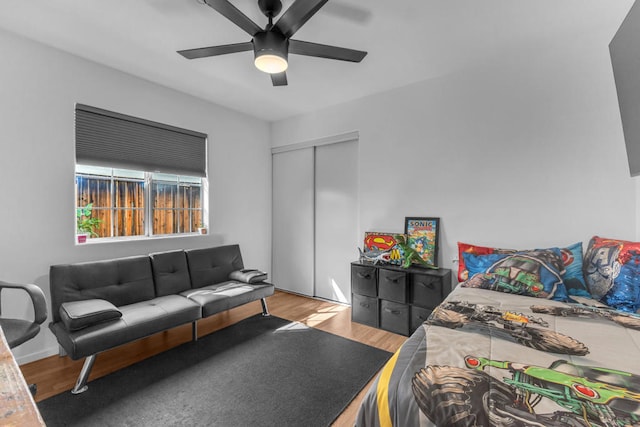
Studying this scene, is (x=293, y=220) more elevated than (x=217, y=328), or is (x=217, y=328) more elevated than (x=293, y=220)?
(x=293, y=220)

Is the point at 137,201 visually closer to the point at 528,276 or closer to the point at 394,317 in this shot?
the point at 394,317

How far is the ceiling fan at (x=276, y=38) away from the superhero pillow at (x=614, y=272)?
2249 millimetres

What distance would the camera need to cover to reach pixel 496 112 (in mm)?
2703

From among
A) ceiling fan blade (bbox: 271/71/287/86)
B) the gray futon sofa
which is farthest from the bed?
ceiling fan blade (bbox: 271/71/287/86)

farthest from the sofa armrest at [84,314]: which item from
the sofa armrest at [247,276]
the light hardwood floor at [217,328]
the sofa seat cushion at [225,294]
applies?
the sofa armrest at [247,276]

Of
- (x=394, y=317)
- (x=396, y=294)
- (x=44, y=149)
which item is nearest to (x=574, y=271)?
(x=396, y=294)

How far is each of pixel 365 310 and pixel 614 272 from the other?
2.06 meters

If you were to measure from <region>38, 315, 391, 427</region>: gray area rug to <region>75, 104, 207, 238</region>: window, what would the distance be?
1499 millimetres

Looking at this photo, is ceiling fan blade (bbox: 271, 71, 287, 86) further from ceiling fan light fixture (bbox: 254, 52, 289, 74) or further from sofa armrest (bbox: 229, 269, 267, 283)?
sofa armrest (bbox: 229, 269, 267, 283)

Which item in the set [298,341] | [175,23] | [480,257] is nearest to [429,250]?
[480,257]

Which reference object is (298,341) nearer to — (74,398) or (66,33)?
(74,398)

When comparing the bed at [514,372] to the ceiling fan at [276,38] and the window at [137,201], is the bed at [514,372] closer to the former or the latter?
the ceiling fan at [276,38]

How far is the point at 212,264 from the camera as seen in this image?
3324 millimetres

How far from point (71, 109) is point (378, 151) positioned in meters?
3.15
